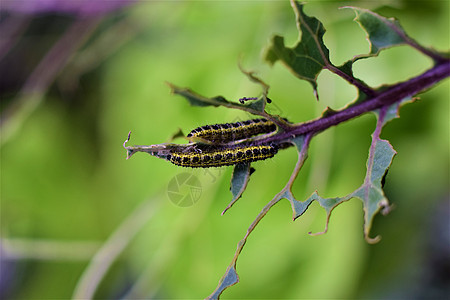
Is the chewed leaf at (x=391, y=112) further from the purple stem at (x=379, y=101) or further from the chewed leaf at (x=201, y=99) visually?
the chewed leaf at (x=201, y=99)

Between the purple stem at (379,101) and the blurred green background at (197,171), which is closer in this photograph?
the purple stem at (379,101)

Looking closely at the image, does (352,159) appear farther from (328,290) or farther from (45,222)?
(45,222)

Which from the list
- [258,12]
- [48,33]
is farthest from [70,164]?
[258,12]

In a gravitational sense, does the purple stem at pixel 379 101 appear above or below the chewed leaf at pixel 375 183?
above

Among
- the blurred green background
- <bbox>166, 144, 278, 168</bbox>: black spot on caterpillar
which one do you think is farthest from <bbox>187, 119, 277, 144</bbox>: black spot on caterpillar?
the blurred green background

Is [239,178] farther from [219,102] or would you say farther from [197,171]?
[197,171]

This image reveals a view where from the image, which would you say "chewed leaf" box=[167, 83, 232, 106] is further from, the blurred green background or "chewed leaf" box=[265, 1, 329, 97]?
the blurred green background

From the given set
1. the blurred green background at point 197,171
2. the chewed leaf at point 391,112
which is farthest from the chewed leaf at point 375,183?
the blurred green background at point 197,171
